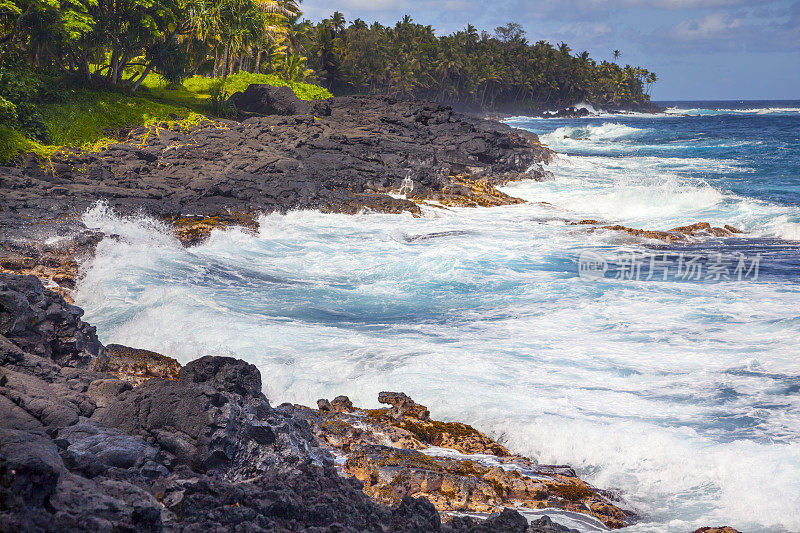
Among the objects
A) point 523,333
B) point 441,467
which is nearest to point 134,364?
point 441,467

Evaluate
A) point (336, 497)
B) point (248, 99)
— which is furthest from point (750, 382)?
point (248, 99)

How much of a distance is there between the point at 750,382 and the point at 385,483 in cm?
538

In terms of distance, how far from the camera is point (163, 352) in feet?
28.6

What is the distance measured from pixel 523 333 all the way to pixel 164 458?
6.52m

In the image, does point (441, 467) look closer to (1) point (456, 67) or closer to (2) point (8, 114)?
(2) point (8, 114)

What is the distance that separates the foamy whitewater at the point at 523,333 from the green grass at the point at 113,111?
617 centimetres

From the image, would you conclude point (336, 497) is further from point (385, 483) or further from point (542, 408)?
point (542, 408)

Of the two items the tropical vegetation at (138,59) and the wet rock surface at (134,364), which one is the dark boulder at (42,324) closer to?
the wet rock surface at (134,364)

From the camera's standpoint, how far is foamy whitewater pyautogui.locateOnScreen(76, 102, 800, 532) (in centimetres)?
606

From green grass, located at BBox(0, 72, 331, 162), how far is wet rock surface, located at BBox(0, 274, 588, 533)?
1573cm

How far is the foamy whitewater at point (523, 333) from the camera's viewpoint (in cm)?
606

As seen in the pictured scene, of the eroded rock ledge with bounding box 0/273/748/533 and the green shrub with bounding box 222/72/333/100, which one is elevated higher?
the green shrub with bounding box 222/72/333/100

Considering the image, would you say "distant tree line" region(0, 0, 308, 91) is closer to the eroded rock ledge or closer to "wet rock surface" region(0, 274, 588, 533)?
the eroded rock ledge

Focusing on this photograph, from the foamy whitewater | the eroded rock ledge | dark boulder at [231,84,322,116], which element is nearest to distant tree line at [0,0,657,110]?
dark boulder at [231,84,322,116]
